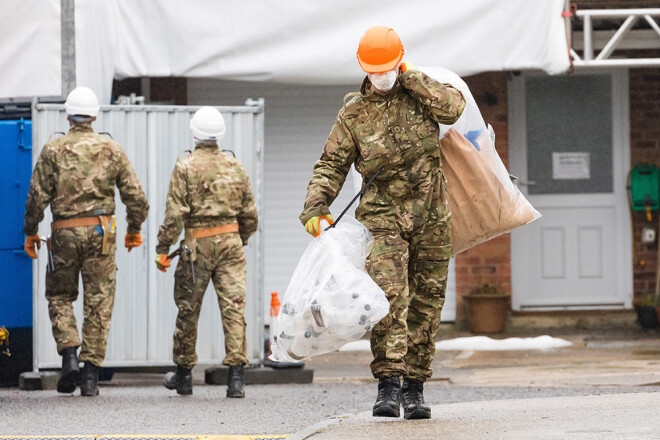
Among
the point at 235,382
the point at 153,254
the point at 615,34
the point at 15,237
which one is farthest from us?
the point at 615,34

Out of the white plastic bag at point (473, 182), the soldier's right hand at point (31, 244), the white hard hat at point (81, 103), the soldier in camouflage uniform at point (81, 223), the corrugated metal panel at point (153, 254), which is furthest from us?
the corrugated metal panel at point (153, 254)

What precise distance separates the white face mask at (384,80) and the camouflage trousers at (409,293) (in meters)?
0.70

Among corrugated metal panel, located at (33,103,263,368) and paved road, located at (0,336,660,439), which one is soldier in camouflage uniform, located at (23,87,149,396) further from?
corrugated metal panel, located at (33,103,263,368)

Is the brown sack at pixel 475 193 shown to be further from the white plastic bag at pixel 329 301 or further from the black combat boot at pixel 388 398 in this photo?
the black combat boot at pixel 388 398

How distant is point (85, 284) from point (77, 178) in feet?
2.45

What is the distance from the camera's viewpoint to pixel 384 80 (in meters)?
5.80

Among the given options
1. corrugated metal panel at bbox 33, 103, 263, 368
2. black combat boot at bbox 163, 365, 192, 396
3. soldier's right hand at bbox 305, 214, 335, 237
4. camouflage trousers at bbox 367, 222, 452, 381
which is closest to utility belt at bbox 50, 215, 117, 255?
black combat boot at bbox 163, 365, 192, 396

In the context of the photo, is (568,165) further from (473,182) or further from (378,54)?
(378,54)

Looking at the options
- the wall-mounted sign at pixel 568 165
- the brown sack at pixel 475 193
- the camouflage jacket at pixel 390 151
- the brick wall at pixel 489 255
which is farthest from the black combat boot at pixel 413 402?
the wall-mounted sign at pixel 568 165

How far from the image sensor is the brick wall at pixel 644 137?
12570 millimetres

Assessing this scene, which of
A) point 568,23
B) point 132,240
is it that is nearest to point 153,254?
point 132,240

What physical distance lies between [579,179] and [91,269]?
20.2 feet

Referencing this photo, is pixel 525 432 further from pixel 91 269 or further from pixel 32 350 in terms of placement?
pixel 32 350

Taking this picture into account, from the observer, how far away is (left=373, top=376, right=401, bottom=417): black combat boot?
19.1 feet
